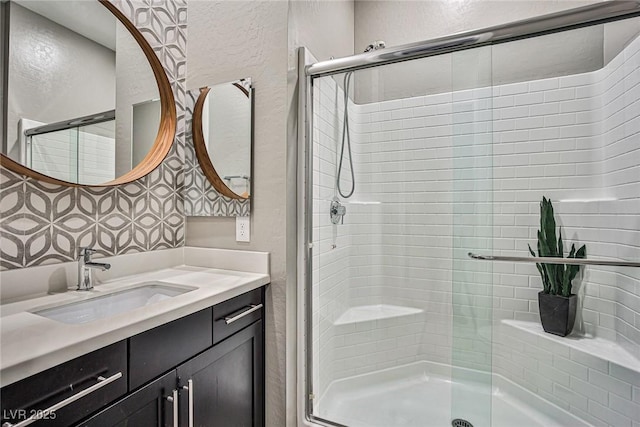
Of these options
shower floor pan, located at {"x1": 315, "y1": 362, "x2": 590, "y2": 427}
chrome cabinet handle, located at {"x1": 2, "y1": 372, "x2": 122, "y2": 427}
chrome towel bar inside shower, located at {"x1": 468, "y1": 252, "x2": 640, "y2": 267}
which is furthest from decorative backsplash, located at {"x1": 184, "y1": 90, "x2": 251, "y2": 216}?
chrome towel bar inside shower, located at {"x1": 468, "y1": 252, "x2": 640, "y2": 267}

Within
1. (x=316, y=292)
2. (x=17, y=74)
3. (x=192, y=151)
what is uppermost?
(x=17, y=74)

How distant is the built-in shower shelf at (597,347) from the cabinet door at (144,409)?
4.27 ft

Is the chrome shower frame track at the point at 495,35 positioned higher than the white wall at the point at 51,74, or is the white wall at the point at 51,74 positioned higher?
the chrome shower frame track at the point at 495,35

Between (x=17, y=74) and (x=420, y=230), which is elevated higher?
(x=17, y=74)

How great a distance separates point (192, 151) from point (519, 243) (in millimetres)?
1539

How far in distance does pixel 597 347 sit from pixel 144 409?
5.23 ft

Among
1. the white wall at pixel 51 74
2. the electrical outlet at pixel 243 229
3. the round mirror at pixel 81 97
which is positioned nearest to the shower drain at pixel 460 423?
the electrical outlet at pixel 243 229

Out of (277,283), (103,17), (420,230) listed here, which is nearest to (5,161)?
(103,17)

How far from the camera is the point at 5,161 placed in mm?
999

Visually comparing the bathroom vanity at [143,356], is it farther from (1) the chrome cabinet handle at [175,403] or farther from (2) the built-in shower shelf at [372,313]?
(2) the built-in shower shelf at [372,313]

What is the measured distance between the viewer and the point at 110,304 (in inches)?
44.9

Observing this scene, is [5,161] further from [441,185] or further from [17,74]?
[441,185]

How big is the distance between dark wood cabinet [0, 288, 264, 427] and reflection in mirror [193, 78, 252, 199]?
535mm

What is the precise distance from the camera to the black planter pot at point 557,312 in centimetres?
133
